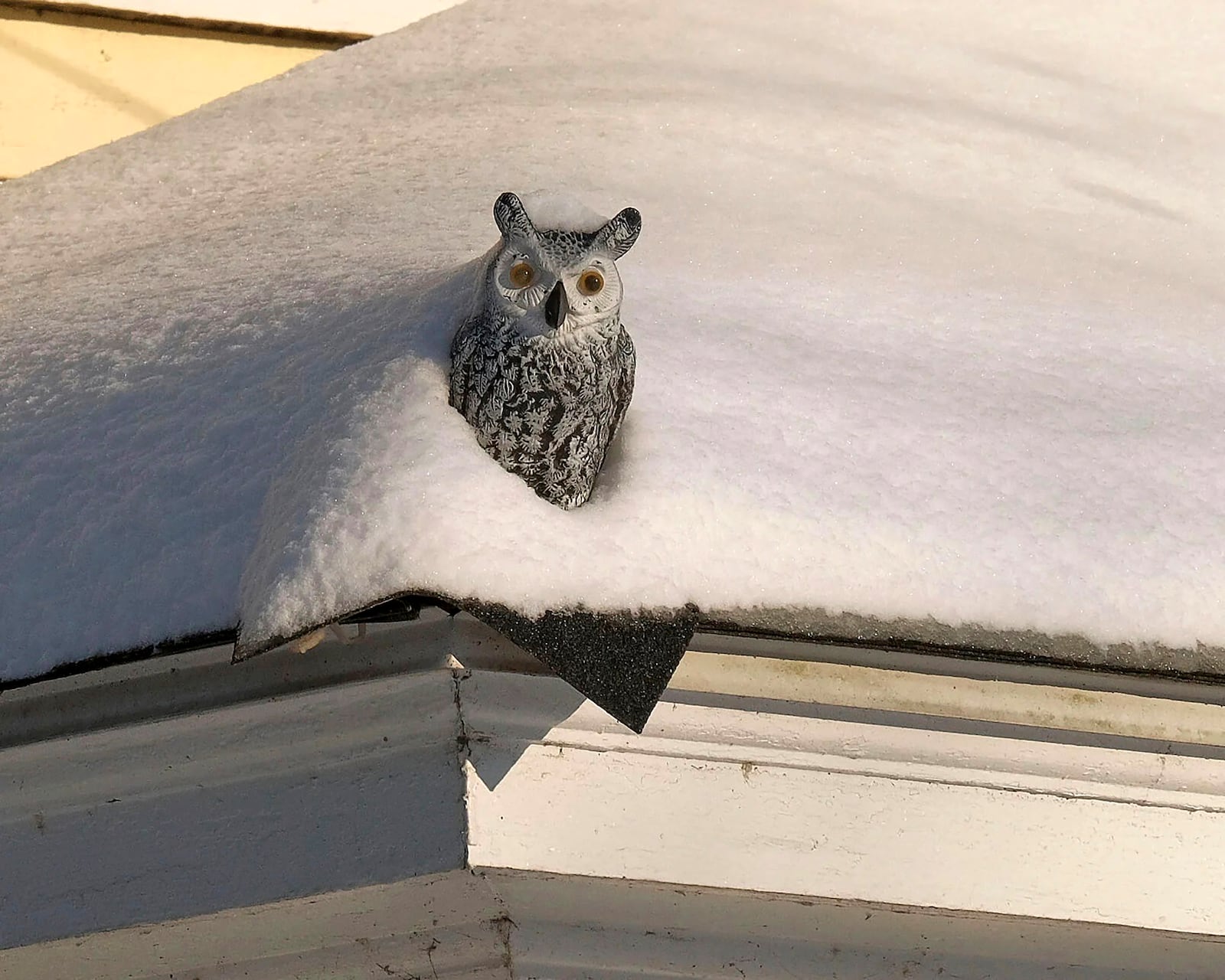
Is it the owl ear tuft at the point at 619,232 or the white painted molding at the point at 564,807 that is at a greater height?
the owl ear tuft at the point at 619,232

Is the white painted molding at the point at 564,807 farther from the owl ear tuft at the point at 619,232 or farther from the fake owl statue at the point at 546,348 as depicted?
the owl ear tuft at the point at 619,232

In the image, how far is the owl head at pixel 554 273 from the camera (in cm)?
99

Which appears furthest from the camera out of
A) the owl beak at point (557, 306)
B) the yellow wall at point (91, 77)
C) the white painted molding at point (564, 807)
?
the yellow wall at point (91, 77)

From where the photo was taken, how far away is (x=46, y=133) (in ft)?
9.79

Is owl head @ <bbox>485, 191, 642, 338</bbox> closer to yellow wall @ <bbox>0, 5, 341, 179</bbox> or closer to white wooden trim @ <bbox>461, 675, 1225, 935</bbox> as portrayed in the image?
white wooden trim @ <bbox>461, 675, 1225, 935</bbox>

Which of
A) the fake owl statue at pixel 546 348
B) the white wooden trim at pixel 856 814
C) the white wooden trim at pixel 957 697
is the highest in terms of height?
the fake owl statue at pixel 546 348

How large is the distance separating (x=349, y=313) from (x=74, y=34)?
7.38ft

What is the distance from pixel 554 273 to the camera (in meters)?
→ 0.99

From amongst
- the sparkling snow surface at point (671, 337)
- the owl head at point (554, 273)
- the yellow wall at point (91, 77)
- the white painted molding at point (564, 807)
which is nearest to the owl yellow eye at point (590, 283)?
the owl head at point (554, 273)

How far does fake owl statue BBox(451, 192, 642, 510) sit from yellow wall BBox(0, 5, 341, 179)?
8.11ft

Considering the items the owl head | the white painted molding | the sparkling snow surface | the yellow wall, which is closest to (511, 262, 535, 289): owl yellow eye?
the owl head

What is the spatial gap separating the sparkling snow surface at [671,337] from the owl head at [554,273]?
130 mm

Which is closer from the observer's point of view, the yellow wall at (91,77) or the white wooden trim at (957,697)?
the white wooden trim at (957,697)

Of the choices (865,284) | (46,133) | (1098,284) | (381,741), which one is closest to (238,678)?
(381,741)
